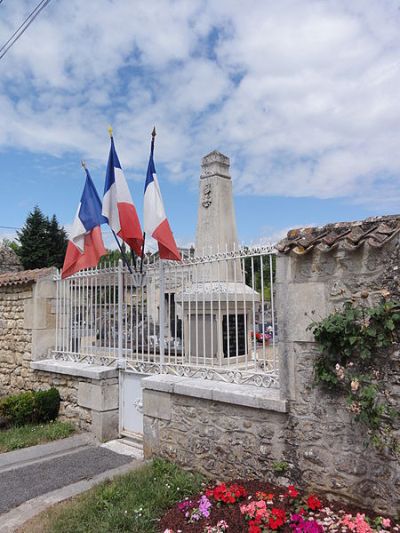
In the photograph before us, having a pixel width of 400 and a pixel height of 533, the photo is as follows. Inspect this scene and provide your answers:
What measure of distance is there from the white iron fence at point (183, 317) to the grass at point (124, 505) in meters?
1.10

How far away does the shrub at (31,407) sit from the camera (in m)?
6.34

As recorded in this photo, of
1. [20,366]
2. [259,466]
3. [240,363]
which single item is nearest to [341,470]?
[259,466]

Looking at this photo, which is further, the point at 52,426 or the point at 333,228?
the point at 52,426

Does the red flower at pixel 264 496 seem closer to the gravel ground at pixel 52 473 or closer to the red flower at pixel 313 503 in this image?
the red flower at pixel 313 503

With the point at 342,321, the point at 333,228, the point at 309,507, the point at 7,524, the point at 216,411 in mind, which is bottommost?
the point at 7,524

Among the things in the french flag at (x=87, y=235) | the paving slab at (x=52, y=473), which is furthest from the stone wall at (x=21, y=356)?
the french flag at (x=87, y=235)

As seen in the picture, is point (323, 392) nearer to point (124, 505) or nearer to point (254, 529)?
point (254, 529)

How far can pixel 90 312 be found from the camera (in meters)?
6.55

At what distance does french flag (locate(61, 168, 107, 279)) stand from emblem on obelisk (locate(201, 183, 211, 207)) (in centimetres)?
151

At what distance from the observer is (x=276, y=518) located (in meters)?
3.07

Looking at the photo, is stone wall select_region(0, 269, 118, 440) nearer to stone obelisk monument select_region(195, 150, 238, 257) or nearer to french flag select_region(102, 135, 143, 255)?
french flag select_region(102, 135, 143, 255)

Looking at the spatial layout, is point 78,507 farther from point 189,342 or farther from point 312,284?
point 312,284

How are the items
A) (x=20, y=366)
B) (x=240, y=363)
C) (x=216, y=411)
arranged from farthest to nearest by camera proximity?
(x=20, y=366), (x=240, y=363), (x=216, y=411)

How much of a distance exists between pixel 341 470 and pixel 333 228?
194 cm
